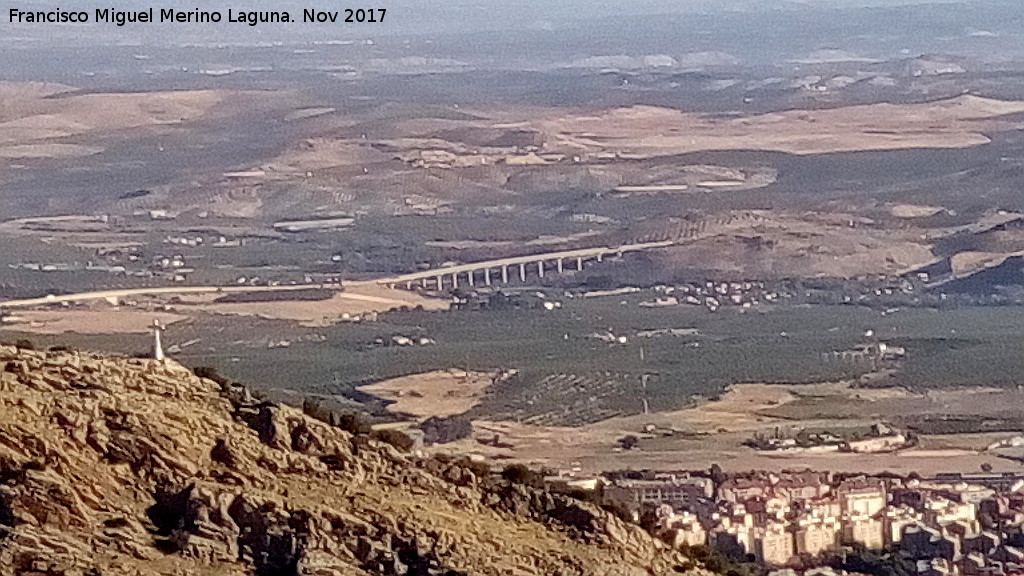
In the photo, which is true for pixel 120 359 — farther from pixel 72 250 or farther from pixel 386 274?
pixel 72 250

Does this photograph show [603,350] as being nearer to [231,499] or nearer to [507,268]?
[507,268]

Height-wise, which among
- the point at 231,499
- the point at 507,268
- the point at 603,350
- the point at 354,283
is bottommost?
the point at 507,268

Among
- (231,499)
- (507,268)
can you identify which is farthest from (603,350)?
(231,499)

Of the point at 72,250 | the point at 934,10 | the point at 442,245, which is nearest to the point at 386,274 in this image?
the point at 442,245

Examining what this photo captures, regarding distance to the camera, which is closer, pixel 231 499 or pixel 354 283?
pixel 231 499

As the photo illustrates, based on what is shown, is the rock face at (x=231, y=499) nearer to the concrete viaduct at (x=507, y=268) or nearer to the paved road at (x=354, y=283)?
the paved road at (x=354, y=283)

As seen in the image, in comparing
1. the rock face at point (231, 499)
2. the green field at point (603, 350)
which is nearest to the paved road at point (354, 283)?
the green field at point (603, 350)
